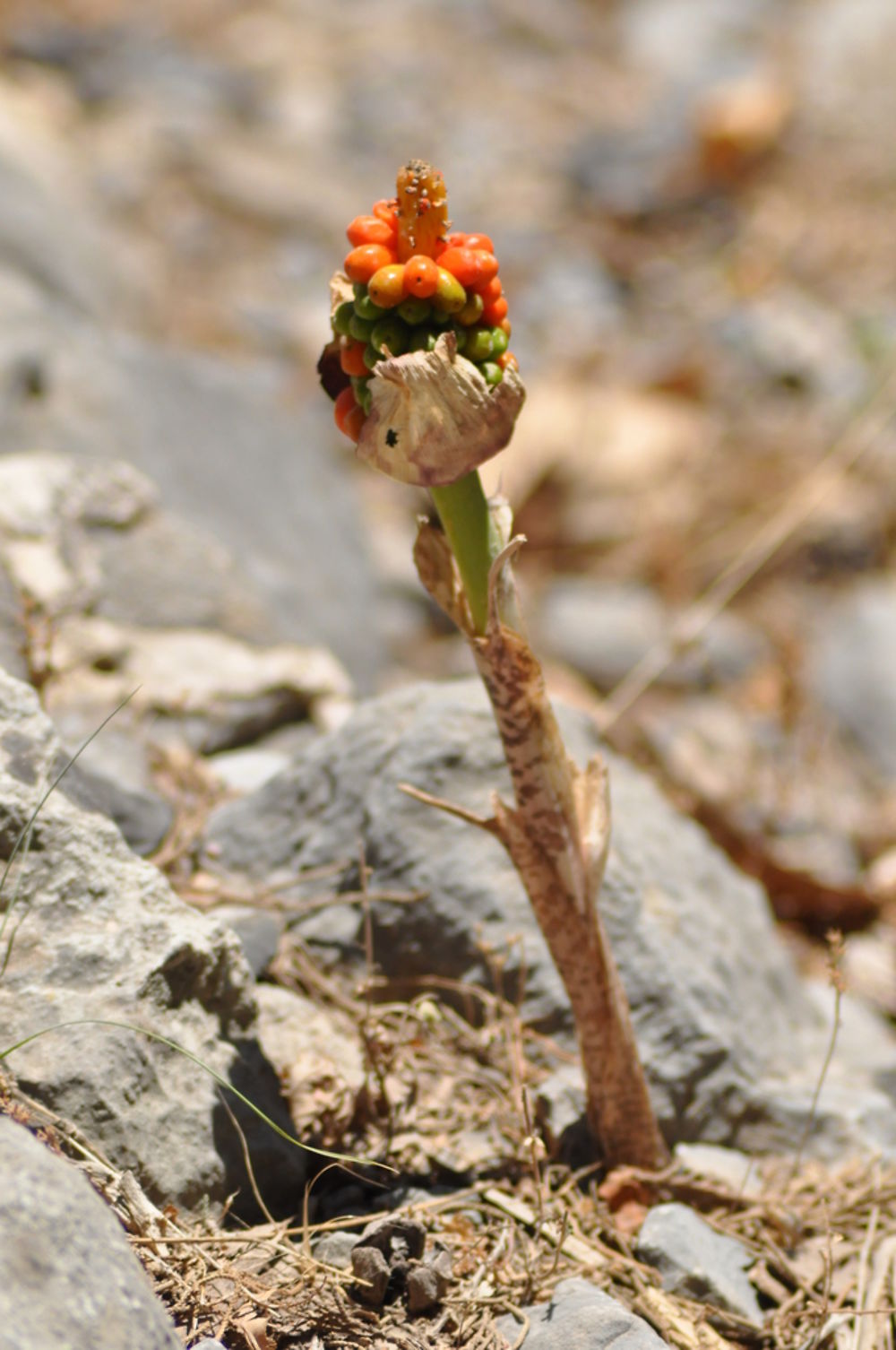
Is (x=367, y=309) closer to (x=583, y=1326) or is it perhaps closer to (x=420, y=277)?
(x=420, y=277)

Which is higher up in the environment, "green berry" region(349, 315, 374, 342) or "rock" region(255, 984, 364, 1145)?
"green berry" region(349, 315, 374, 342)

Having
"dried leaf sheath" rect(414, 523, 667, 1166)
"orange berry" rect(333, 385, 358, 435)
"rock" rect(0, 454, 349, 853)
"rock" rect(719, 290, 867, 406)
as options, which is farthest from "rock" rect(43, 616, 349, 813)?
"rock" rect(719, 290, 867, 406)

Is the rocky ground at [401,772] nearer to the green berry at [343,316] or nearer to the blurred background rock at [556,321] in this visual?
the blurred background rock at [556,321]

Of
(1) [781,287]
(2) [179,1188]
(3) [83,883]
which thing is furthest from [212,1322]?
(1) [781,287]

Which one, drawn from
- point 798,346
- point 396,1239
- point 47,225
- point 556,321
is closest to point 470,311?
point 396,1239

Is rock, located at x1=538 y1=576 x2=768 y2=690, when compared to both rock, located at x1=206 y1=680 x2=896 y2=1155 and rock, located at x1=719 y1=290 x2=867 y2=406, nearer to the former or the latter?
rock, located at x1=719 y1=290 x2=867 y2=406

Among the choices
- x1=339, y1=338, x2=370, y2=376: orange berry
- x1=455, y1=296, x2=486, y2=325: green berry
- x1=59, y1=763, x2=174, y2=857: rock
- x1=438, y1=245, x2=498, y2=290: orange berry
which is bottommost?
x1=59, y1=763, x2=174, y2=857: rock

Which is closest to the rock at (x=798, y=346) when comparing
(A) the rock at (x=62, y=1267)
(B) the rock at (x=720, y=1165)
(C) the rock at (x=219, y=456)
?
(C) the rock at (x=219, y=456)
